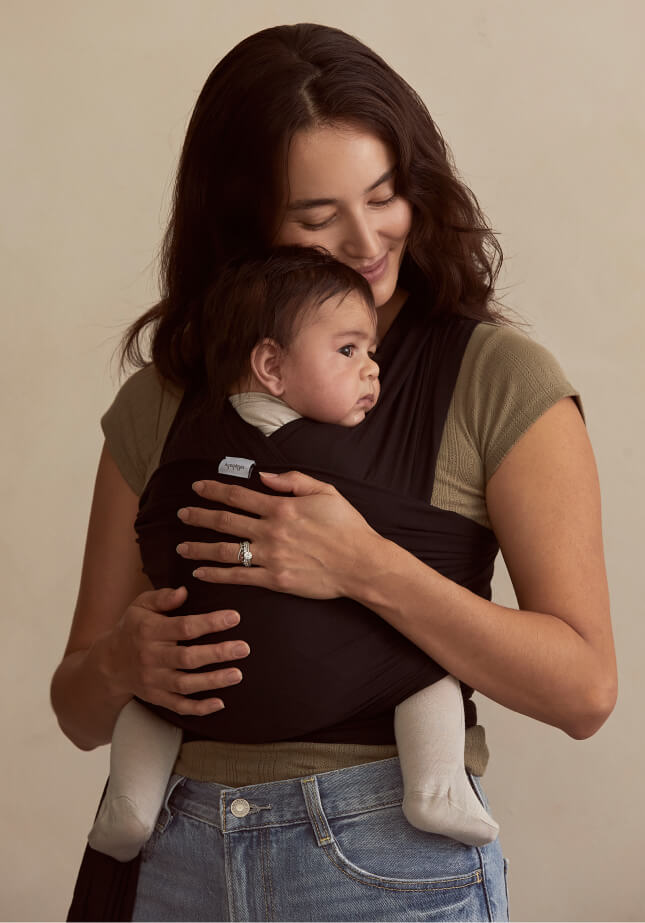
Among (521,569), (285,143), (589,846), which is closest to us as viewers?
(521,569)

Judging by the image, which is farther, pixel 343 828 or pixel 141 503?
pixel 141 503

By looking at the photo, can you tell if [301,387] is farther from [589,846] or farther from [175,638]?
[589,846]

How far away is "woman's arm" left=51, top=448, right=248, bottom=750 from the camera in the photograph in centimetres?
152

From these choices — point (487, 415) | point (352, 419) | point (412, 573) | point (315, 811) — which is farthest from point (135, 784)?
point (487, 415)

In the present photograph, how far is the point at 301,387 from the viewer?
1.63 meters

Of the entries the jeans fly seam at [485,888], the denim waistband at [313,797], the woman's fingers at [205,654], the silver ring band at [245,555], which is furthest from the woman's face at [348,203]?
the jeans fly seam at [485,888]

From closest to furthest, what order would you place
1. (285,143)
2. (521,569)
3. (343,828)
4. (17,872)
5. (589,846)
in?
(343,828)
(521,569)
(285,143)
(589,846)
(17,872)

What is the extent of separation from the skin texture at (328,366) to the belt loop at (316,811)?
49cm

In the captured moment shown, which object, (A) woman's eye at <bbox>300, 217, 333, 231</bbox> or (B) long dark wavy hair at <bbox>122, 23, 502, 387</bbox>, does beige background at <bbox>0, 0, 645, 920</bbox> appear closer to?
(B) long dark wavy hair at <bbox>122, 23, 502, 387</bbox>

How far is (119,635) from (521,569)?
577mm

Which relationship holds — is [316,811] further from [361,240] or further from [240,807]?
[361,240]

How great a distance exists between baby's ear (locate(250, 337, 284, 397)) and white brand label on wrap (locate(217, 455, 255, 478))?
0.13m

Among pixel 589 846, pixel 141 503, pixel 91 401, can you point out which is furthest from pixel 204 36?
pixel 589 846

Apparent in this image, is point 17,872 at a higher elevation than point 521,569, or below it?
below
